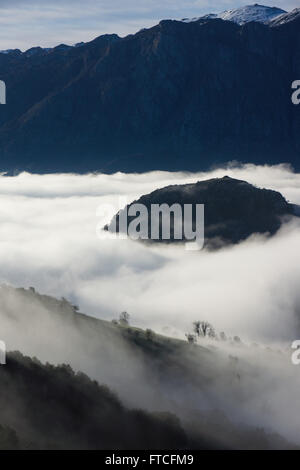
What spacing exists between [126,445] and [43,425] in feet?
82.0
